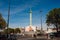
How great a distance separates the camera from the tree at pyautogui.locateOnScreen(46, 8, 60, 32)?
7344 centimetres

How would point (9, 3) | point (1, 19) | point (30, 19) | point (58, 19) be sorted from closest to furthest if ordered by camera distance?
point (9, 3) < point (1, 19) < point (58, 19) < point (30, 19)

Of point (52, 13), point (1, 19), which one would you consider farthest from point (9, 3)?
point (52, 13)

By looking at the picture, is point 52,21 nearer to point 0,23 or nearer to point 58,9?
point 58,9

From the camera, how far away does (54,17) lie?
A: 74.0 meters

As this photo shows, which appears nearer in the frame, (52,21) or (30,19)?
(52,21)

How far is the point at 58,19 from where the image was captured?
240 feet

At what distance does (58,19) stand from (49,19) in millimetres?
4494

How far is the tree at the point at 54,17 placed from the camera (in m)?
73.4

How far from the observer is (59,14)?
7331 cm

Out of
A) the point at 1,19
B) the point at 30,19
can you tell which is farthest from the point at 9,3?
the point at 30,19

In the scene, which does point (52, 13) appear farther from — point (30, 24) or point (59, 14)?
point (30, 24)

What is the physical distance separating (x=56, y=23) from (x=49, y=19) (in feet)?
12.0

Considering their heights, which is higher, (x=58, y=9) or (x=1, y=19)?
(x=58, y=9)

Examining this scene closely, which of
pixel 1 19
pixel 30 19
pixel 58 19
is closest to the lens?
pixel 1 19
